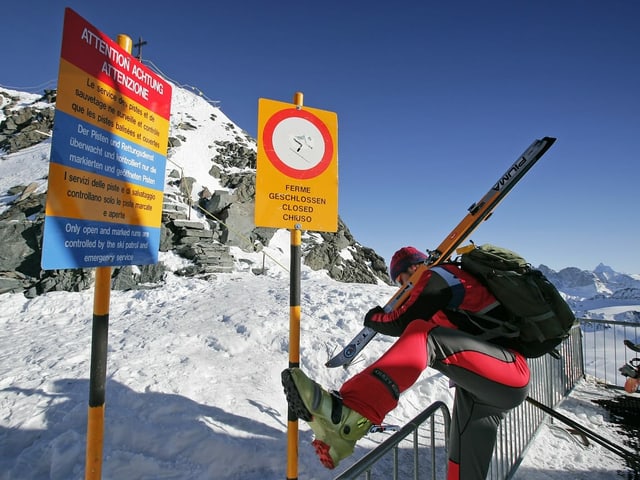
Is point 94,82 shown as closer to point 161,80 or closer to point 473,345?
point 161,80

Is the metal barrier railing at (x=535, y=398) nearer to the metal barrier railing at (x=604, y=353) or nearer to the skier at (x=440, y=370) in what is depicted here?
the metal barrier railing at (x=604, y=353)

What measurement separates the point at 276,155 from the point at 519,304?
2066mm

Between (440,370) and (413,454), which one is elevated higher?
(440,370)

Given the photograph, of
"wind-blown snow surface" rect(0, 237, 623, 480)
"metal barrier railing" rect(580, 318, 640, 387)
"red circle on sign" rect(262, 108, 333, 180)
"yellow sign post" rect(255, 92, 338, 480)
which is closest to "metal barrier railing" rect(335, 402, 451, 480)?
"wind-blown snow surface" rect(0, 237, 623, 480)

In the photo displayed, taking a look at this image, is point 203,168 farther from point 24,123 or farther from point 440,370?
point 440,370

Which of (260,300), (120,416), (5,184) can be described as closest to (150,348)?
(120,416)

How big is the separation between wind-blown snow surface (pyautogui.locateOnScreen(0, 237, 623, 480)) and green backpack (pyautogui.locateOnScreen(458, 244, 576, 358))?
2.31 metres

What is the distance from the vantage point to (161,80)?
234 centimetres

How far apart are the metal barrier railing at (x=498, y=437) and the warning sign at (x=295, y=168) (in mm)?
1716

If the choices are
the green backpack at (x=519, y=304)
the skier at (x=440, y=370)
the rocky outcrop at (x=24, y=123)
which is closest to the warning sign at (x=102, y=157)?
the skier at (x=440, y=370)

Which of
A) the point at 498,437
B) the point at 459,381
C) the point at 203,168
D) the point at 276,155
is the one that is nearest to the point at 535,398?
the point at 498,437

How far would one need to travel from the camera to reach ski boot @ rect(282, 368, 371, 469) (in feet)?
5.50

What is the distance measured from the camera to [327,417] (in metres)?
1.67

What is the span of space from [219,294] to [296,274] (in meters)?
6.79
